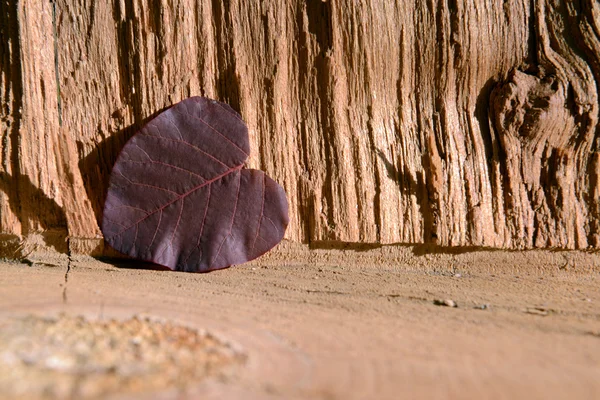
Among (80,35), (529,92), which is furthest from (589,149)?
(80,35)

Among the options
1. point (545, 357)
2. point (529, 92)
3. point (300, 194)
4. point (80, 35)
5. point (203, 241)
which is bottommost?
point (545, 357)

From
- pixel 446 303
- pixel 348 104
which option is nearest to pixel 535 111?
pixel 348 104

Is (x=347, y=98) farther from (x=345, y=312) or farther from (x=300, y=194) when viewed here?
(x=345, y=312)

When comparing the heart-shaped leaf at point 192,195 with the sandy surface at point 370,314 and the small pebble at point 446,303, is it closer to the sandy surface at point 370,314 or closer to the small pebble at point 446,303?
the sandy surface at point 370,314

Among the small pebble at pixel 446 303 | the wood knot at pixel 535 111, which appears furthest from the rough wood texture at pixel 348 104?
the small pebble at pixel 446 303

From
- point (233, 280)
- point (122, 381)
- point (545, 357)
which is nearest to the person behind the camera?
point (122, 381)

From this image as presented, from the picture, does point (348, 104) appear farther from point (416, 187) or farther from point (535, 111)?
point (535, 111)

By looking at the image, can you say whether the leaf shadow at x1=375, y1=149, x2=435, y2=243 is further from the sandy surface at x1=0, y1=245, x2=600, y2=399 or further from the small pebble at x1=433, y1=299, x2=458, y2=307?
the small pebble at x1=433, y1=299, x2=458, y2=307
